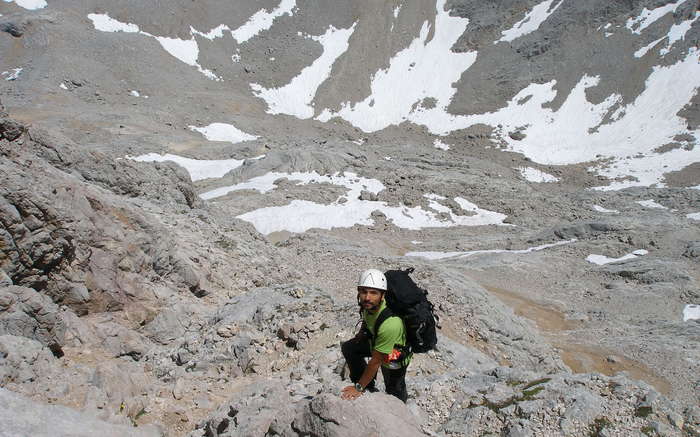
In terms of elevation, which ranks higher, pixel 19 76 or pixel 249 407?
pixel 19 76

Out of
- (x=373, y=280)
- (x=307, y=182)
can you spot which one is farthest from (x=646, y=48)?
(x=373, y=280)

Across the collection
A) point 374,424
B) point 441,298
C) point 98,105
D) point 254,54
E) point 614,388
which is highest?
point 254,54

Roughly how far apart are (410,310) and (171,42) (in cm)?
8670

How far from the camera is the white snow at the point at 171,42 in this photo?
247ft

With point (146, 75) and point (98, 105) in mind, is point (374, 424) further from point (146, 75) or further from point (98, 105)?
point (146, 75)

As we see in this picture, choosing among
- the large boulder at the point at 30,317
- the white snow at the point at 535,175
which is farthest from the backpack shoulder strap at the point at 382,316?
the white snow at the point at 535,175

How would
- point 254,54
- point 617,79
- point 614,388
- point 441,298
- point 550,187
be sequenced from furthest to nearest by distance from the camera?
point 254,54, point 617,79, point 550,187, point 441,298, point 614,388

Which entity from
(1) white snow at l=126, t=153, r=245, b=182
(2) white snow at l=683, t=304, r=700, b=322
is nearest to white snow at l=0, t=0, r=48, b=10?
(1) white snow at l=126, t=153, r=245, b=182

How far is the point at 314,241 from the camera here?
25.8 metres

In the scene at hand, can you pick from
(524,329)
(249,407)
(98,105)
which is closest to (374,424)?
(249,407)

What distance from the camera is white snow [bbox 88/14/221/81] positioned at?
75.4 meters

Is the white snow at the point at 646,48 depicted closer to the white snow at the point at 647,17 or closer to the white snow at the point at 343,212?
the white snow at the point at 647,17

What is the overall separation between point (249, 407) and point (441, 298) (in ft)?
35.5

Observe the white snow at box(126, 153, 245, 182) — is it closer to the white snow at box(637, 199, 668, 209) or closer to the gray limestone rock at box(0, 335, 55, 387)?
the gray limestone rock at box(0, 335, 55, 387)
